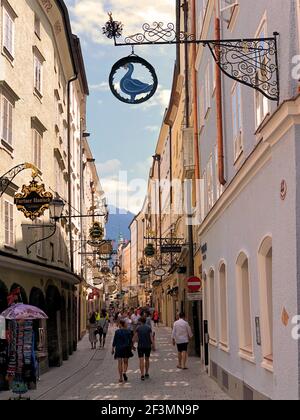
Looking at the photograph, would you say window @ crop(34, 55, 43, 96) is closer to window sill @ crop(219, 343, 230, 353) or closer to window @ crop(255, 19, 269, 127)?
window sill @ crop(219, 343, 230, 353)

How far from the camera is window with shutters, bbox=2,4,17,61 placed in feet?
60.6

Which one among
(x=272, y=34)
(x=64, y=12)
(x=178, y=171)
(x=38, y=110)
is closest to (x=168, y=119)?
(x=178, y=171)

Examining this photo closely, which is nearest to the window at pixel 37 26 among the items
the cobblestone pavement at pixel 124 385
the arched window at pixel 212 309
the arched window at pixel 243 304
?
the arched window at pixel 212 309

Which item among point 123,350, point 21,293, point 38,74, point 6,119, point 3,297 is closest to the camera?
point 3,297

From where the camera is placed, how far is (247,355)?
1281 cm

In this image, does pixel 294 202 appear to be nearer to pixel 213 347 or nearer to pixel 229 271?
pixel 229 271

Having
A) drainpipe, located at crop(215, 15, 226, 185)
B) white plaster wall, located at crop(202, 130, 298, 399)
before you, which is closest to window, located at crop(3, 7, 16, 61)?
drainpipe, located at crop(215, 15, 226, 185)

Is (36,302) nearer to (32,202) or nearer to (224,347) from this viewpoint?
(32,202)

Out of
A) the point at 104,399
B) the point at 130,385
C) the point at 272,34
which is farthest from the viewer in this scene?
the point at 130,385

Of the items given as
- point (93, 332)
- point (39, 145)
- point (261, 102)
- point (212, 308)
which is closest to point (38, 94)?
point (39, 145)

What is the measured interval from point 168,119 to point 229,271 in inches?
1412

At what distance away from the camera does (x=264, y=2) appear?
35.7 ft

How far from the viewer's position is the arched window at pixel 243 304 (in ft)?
44.1

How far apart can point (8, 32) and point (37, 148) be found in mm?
4923
